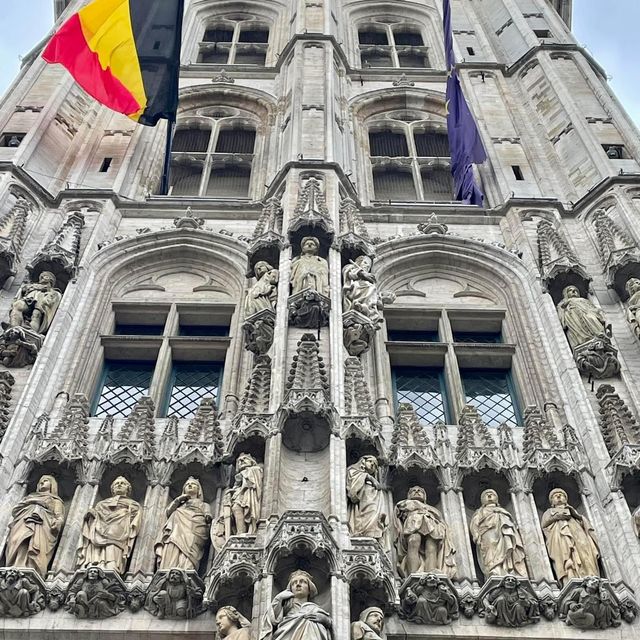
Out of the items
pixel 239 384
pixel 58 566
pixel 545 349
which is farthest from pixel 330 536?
pixel 545 349

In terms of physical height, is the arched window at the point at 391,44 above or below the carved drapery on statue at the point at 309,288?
above

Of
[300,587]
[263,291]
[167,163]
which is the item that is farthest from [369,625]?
[167,163]

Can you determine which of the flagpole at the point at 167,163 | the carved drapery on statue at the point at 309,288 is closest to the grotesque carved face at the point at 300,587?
the carved drapery on statue at the point at 309,288

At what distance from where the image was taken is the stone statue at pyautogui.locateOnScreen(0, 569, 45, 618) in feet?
36.1

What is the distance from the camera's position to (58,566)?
11672 millimetres

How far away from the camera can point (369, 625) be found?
9.96 m

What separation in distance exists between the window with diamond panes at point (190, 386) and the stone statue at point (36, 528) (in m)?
2.85

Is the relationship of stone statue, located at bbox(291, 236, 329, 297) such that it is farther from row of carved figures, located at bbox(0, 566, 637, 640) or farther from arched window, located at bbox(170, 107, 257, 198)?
arched window, located at bbox(170, 107, 257, 198)

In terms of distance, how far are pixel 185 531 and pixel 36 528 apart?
64.6 inches

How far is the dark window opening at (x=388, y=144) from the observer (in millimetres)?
25853

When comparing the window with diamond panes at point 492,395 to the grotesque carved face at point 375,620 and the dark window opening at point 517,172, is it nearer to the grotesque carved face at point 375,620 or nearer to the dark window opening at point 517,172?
the grotesque carved face at point 375,620

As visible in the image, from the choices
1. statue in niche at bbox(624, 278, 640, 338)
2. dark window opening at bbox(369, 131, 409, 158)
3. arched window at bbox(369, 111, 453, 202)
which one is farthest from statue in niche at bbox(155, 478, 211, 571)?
dark window opening at bbox(369, 131, 409, 158)

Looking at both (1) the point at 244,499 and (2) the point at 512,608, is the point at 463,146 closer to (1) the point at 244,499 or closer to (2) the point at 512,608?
(1) the point at 244,499

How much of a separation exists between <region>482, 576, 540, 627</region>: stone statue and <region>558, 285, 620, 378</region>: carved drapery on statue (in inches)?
183
